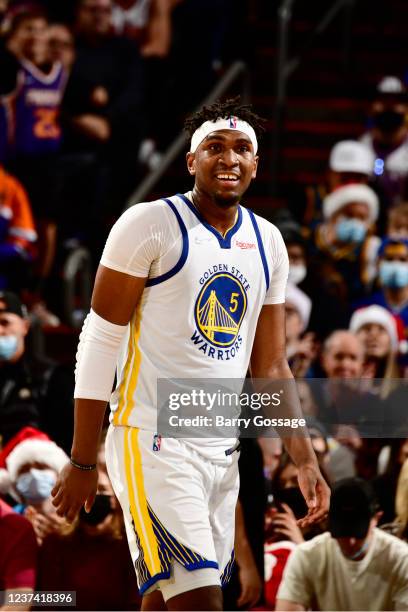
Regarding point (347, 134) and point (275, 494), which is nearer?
point (275, 494)

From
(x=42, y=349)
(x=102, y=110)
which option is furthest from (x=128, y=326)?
(x=102, y=110)

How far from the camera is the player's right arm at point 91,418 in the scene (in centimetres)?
344

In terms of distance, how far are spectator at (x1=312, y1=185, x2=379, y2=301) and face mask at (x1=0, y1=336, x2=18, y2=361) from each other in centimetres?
245

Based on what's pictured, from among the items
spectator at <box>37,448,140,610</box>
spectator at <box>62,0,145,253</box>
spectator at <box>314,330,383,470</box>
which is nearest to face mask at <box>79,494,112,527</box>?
spectator at <box>37,448,140,610</box>

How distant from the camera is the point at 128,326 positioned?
3574 mm

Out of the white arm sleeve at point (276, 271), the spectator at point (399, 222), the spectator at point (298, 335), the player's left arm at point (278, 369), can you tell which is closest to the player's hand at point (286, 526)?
the player's left arm at point (278, 369)

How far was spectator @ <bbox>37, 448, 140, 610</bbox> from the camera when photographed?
16.3 ft

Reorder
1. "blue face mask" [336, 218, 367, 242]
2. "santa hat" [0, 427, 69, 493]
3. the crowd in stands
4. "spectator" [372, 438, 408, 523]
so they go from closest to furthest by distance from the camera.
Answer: the crowd in stands, "spectator" [372, 438, 408, 523], "santa hat" [0, 427, 69, 493], "blue face mask" [336, 218, 367, 242]

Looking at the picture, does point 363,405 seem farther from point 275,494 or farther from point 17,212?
point 17,212

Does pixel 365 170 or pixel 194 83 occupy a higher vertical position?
pixel 194 83

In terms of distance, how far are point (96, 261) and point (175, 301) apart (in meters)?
4.97

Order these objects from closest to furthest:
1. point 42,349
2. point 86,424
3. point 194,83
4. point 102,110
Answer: point 86,424
point 42,349
point 102,110
point 194,83

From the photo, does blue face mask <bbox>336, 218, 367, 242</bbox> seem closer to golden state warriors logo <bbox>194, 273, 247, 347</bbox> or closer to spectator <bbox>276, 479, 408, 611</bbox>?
spectator <bbox>276, 479, 408, 611</bbox>

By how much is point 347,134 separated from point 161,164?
1757mm
